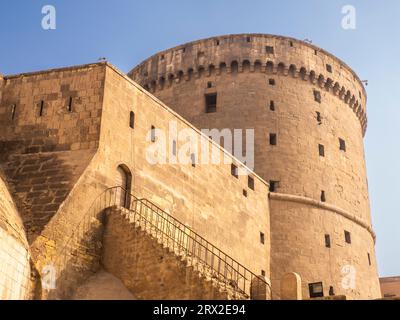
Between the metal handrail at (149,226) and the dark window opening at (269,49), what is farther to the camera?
the dark window opening at (269,49)

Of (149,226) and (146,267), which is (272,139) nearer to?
(149,226)

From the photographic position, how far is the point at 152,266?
515 inches

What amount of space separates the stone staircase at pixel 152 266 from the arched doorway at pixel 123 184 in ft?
2.22

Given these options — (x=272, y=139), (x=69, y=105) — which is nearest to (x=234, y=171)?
(x=272, y=139)

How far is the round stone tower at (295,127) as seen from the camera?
76.1ft

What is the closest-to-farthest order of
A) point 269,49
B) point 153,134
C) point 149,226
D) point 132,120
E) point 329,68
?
point 149,226 < point 132,120 < point 153,134 < point 269,49 < point 329,68

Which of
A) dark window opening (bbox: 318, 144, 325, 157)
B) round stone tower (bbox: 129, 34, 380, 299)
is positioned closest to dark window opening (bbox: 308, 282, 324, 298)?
round stone tower (bbox: 129, 34, 380, 299)

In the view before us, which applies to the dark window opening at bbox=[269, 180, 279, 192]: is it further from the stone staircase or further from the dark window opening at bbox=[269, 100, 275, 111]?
the stone staircase

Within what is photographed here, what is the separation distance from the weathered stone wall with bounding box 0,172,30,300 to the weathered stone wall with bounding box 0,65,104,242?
97 centimetres

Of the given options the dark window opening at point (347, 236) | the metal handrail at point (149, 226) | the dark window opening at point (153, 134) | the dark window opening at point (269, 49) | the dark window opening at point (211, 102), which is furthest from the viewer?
the dark window opening at point (269, 49)

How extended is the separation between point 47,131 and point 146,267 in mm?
4023

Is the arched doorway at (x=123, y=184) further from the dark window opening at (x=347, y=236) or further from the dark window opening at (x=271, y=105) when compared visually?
the dark window opening at (x=347, y=236)

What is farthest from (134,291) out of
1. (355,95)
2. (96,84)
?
(355,95)

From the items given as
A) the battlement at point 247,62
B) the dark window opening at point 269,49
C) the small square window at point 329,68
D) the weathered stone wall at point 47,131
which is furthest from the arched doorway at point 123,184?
the small square window at point 329,68
